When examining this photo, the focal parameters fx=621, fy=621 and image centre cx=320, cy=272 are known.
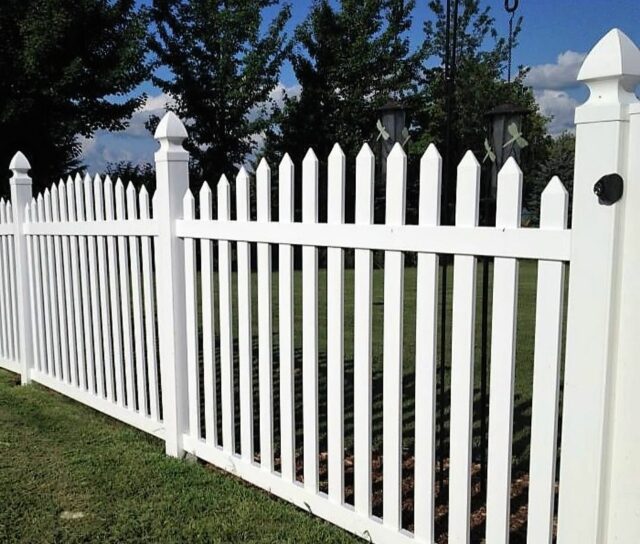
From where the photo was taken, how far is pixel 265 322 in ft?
9.98

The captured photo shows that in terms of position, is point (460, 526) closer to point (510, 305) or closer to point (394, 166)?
point (510, 305)

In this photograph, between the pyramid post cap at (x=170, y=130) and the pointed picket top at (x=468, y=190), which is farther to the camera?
the pyramid post cap at (x=170, y=130)

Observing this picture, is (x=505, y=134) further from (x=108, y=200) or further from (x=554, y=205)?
(x=108, y=200)

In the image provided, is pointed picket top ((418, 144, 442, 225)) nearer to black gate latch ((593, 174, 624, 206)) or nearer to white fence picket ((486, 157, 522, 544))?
white fence picket ((486, 157, 522, 544))

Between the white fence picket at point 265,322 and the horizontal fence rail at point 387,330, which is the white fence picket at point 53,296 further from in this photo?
the white fence picket at point 265,322

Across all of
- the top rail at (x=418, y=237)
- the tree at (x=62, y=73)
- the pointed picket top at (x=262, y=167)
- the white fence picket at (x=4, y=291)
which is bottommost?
the white fence picket at (x=4, y=291)

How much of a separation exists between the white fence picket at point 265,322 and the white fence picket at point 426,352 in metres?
0.91

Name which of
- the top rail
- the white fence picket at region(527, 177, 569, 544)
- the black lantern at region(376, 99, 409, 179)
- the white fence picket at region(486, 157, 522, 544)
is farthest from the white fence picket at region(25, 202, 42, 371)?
the white fence picket at region(527, 177, 569, 544)

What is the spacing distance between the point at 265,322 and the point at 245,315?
15 cm

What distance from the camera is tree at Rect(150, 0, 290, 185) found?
18797 millimetres

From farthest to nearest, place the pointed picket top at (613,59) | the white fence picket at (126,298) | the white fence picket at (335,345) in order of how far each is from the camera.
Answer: the white fence picket at (126,298)
the white fence picket at (335,345)
the pointed picket top at (613,59)

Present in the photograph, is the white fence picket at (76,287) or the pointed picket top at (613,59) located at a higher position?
the pointed picket top at (613,59)

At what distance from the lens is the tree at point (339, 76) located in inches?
818

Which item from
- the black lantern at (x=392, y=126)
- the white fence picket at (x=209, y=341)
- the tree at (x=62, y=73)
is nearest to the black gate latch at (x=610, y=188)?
the black lantern at (x=392, y=126)
